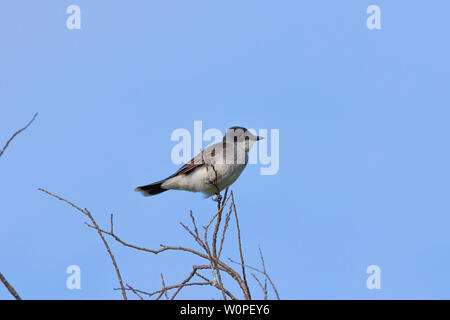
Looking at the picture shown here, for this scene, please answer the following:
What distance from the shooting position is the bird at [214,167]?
284 inches

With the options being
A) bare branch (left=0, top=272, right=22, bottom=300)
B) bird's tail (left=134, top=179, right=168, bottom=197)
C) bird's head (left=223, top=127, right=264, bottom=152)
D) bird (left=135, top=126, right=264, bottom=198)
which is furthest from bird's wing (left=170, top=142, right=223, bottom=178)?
bare branch (left=0, top=272, right=22, bottom=300)

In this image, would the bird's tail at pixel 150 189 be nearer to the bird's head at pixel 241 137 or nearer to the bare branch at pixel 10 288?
the bird's head at pixel 241 137

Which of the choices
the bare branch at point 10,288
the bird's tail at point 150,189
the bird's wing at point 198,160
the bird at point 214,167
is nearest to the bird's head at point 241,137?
the bird at point 214,167

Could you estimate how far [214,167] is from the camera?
7246 millimetres

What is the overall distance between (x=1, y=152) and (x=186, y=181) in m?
3.96

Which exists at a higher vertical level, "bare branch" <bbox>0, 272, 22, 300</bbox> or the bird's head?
the bird's head

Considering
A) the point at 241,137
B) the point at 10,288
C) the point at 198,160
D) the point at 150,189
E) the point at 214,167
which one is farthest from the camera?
the point at 150,189

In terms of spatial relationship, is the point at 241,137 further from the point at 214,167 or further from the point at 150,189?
the point at 150,189

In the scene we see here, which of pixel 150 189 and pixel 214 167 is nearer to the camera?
pixel 214 167

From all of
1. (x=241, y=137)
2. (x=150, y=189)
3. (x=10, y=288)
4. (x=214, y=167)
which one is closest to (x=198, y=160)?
(x=214, y=167)

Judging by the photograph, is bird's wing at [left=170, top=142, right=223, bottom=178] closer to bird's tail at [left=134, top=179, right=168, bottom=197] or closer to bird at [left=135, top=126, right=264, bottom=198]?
bird at [left=135, top=126, right=264, bottom=198]

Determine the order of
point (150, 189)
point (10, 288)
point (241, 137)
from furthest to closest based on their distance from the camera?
point (150, 189)
point (241, 137)
point (10, 288)

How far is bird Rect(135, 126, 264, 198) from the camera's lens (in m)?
7.20
